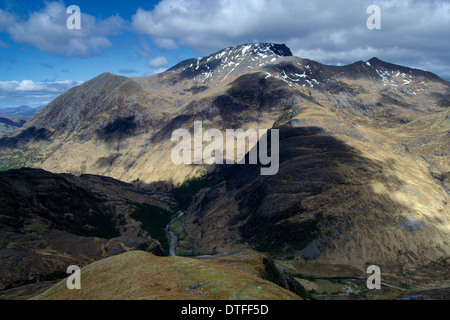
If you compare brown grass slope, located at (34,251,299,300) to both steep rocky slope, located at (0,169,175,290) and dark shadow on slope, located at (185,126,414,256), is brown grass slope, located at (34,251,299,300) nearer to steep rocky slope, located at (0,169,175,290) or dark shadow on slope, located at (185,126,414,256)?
steep rocky slope, located at (0,169,175,290)

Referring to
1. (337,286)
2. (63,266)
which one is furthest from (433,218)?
(63,266)

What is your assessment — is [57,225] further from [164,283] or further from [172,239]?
[164,283]

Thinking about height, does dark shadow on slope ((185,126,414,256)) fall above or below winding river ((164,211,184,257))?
above

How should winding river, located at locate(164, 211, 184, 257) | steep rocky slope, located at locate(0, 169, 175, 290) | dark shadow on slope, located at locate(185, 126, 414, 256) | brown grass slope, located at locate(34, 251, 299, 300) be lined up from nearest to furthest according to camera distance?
brown grass slope, located at locate(34, 251, 299, 300), steep rocky slope, located at locate(0, 169, 175, 290), dark shadow on slope, located at locate(185, 126, 414, 256), winding river, located at locate(164, 211, 184, 257)

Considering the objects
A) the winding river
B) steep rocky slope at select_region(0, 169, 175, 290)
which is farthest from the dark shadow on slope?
steep rocky slope at select_region(0, 169, 175, 290)

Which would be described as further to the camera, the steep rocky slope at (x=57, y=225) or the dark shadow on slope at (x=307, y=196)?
the dark shadow on slope at (x=307, y=196)

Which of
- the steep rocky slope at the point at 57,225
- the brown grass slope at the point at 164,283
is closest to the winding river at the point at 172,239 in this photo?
the steep rocky slope at the point at 57,225

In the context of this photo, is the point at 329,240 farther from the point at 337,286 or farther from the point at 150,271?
the point at 150,271

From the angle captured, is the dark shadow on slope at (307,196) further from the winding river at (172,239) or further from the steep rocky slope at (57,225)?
the steep rocky slope at (57,225)

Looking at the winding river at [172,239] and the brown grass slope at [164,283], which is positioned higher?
the brown grass slope at [164,283]

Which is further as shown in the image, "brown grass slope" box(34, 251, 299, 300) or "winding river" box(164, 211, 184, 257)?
"winding river" box(164, 211, 184, 257)

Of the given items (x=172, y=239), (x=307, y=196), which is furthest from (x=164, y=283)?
(x=172, y=239)

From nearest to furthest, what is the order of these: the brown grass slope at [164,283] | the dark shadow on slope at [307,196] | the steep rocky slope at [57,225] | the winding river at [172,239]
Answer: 1. the brown grass slope at [164,283]
2. the steep rocky slope at [57,225]
3. the dark shadow on slope at [307,196]
4. the winding river at [172,239]
